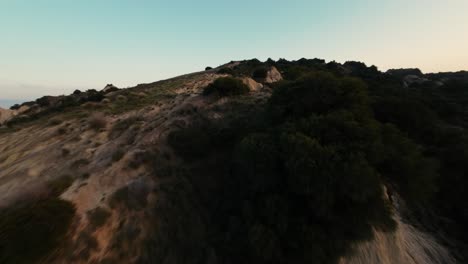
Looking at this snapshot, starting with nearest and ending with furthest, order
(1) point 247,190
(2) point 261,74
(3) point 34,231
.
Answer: (3) point 34,231 → (1) point 247,190 → (2) point 261,74

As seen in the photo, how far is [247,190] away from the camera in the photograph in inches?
541

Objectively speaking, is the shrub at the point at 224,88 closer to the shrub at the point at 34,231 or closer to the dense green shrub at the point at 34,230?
the dense green shrub at the point at 34,230

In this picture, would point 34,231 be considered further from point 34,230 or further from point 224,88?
point 224,88

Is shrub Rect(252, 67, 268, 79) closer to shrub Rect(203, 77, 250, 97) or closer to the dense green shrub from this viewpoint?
shrub Rect(203, 77, 250, 97)

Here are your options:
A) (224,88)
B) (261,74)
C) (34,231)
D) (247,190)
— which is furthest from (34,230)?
(261,74)

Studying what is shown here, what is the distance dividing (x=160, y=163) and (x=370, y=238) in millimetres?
13449

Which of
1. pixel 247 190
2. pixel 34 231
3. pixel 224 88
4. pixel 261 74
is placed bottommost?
pixel 247 190

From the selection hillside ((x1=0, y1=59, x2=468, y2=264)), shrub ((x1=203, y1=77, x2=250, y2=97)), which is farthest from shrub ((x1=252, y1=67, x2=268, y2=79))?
hillside ((x1=0, y1=59, x2=468, y2=264))

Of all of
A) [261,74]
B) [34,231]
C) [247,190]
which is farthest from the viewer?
[261,74]

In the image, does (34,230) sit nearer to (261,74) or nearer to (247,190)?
(247,190)

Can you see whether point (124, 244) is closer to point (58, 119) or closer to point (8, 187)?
point (8, 187)

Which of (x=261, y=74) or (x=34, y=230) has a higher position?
(x=261, y=74)

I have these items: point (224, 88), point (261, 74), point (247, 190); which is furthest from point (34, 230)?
point (261, 74)

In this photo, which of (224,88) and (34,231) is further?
(224,88)
